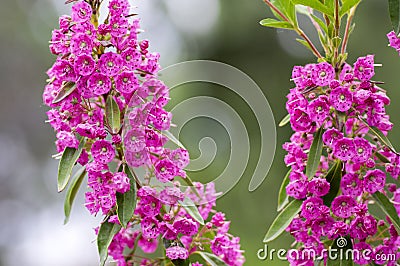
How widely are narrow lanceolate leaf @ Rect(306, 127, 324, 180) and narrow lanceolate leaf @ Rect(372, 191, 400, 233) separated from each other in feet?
0.56

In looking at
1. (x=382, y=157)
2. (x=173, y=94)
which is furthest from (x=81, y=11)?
(x=173, y=94)

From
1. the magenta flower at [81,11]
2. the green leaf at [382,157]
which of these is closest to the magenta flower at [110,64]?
the magenta flower at [81,11]

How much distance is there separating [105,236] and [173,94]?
2.99m

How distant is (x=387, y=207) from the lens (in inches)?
49.3

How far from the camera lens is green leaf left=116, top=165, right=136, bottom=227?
1.16 m

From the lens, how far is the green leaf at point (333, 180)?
1242mm

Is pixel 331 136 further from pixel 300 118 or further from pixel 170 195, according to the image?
pixel 170 195

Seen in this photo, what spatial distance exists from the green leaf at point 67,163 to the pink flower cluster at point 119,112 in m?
0.02

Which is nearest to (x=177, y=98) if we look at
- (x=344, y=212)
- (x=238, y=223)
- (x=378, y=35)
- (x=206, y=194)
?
(x=238, y=223)

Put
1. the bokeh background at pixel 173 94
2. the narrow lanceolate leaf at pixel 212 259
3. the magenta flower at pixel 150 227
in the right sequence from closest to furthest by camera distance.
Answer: the magenta flower at pixel 150 227 < the narrow lanceolate leaf at pixel 212 259 < the bokeh background at pixel 173 94

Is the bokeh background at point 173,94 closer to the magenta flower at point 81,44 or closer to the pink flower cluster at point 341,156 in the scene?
the pink flower cluster at point 341,156

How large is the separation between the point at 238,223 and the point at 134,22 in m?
2.93

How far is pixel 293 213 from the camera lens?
127 centimetres

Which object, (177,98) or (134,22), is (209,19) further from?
(134,22)
